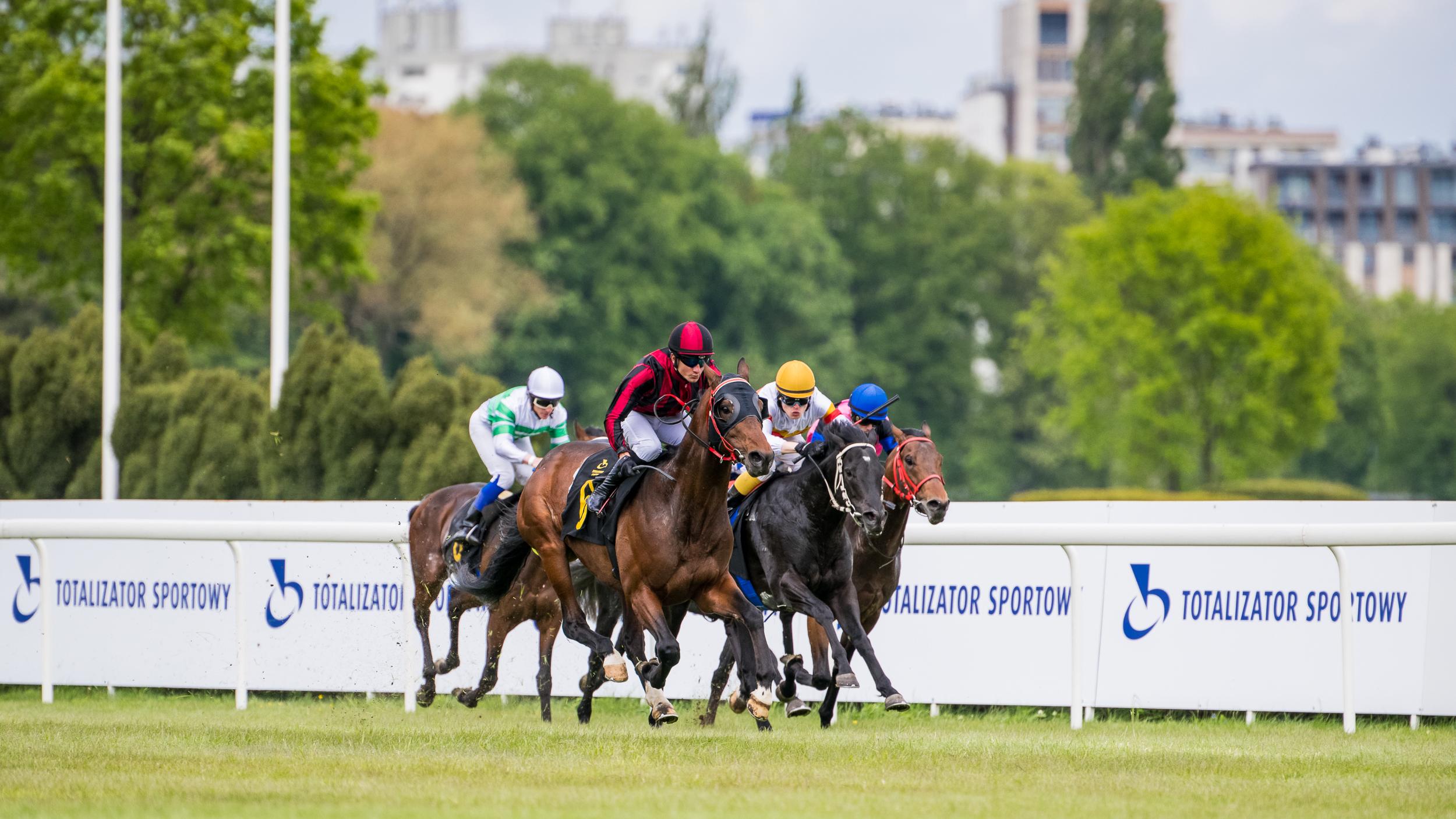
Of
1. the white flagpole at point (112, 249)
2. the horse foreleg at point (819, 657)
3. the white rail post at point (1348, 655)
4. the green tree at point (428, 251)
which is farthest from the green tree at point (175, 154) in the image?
the white rail post at point (1348, 655)

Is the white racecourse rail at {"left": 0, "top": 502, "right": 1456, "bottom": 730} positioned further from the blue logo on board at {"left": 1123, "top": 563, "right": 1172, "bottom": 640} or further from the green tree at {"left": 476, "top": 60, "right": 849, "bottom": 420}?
the green tree at {"left": 476, "top": 60, "right": 849, "bottom": 420}

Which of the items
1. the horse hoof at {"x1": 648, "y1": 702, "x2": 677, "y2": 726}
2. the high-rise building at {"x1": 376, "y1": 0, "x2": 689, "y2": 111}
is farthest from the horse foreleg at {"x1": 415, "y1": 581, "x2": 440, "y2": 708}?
the high-rise building at {"x1": 376, "y1": 0, "x2": 689, "y2": 111}

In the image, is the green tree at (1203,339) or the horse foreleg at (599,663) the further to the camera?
the green tree at (1203,339)

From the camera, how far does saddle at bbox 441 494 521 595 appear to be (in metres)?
11.2

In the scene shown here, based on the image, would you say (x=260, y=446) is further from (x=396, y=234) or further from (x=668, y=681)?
(x=396, y=234)

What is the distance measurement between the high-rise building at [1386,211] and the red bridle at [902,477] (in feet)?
327

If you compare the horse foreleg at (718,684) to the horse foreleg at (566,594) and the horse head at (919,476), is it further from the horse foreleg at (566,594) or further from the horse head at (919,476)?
the horse head at (919,476)

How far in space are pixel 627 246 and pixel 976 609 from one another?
42.4 meters

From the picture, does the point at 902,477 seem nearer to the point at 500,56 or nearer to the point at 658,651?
the point at 658,651

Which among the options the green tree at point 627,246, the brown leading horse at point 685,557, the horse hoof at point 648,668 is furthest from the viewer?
the green tree at point 627,246

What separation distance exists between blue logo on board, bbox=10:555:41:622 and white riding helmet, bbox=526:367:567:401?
3897 millimetres

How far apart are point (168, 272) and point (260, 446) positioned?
11.3m

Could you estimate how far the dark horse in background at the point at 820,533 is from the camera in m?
9.64

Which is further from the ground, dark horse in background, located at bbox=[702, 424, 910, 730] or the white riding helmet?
the white riding helmet
